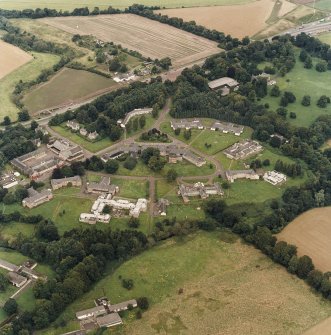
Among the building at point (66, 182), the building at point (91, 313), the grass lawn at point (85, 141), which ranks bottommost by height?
the building at point (91, 313)

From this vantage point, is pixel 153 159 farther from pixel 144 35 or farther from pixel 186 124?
pixel 144 35

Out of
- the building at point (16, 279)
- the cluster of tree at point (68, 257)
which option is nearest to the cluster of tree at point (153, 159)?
the cluster of tree at point (68, 257)

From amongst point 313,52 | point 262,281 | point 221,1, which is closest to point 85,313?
point 262,281

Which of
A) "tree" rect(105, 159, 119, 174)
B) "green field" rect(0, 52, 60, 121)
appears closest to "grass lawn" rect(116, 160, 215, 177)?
"tree" rect(105, 159, 119, 174)

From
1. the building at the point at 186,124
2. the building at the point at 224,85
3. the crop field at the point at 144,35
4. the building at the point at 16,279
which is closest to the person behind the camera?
the building at the point at 16,279

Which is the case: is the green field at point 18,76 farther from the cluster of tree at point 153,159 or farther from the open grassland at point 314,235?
the open grassland at point 314,235

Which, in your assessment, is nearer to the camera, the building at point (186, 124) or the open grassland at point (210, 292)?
the open grassland at point (210, 292)

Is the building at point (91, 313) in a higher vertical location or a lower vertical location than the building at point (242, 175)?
lower
